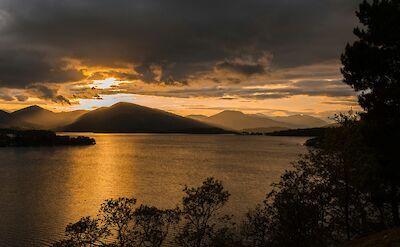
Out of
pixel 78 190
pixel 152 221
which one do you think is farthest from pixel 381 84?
pixel 78 190

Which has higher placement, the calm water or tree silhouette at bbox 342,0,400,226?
tree silhouette at bbox 342,0,400,226

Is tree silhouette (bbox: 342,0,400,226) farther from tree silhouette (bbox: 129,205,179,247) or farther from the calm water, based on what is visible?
the calm water

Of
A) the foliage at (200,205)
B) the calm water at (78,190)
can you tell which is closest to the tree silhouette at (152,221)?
the foliage at (200,205)

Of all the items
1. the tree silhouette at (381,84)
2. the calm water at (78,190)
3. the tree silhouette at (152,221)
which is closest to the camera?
the tree silhouette at (381,84)

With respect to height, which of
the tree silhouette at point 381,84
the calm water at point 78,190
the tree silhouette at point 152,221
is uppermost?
the tree silhouette at point 381,84

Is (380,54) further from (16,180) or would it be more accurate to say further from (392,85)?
(16,180)

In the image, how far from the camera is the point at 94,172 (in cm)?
16662

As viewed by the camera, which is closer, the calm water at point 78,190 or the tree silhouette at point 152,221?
the tree silhouette at point 152,221

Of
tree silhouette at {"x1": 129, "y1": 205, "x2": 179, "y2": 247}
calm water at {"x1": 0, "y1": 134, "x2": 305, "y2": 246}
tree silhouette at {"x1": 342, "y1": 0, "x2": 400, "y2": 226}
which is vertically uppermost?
tree silhouette at {"x1": 342, "y1": 0, "x2": 400, "y2": 226}

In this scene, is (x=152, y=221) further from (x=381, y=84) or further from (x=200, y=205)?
(x=381, y=84)

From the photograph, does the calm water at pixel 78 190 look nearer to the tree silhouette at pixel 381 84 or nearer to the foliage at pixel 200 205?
the foliage at pixel 200 205

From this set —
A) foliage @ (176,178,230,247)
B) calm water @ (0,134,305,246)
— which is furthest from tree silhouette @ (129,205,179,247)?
calm water @ (0,134,305,246)

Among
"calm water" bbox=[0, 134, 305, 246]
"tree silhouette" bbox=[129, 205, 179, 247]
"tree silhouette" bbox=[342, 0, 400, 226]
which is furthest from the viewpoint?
"calm water" bbox=[0, 134, 305, 246]

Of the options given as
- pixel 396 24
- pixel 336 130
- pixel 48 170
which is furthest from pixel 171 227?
pixel 48 170
